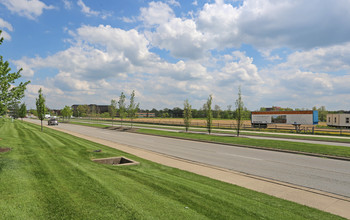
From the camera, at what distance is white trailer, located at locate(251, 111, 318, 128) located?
114ft

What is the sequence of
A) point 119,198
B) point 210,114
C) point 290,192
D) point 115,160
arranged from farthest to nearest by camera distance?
1. point 210,114
2. point 115,160
3. point 290,192
4. point 119,198

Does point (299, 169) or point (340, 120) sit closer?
point (299, 169)

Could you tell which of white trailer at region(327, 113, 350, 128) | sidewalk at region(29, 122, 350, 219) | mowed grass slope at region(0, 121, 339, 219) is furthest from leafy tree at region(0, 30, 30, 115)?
white trailer at region(327, 113, 350, 128)

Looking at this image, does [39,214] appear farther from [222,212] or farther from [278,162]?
[278,162]

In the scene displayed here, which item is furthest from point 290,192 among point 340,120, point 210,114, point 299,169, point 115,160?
point 340,120

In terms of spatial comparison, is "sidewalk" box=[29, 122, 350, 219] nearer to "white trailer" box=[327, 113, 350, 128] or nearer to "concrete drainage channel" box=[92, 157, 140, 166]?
"concrete drainage channel" box=[92, 157, 140, 166]

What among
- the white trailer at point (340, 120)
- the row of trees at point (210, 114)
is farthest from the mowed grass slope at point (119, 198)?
the white trailer at point (340, 120)

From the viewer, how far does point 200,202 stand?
5312mm

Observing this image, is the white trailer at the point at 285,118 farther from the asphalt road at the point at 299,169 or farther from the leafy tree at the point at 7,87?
the leafy tree at the point at 7,87

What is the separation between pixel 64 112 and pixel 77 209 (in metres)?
65.6

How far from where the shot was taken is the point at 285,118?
3722 cm

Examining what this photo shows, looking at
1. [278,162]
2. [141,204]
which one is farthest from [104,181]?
[278,162]

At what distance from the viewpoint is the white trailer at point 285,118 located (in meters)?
34.7

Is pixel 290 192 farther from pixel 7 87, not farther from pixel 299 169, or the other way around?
pixel 7 87
